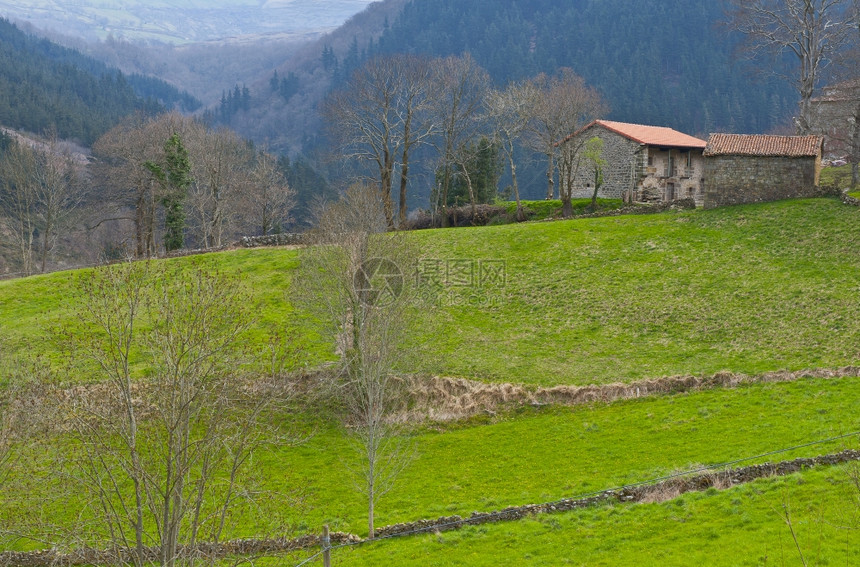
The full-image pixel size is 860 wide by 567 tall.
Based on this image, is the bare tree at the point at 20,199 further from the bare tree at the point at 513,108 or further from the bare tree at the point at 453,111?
the bare tree at the point at 513,108

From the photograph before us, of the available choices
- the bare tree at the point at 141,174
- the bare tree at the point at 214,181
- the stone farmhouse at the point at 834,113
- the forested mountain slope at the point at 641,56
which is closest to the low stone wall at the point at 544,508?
the bare tree at the point at 141,174

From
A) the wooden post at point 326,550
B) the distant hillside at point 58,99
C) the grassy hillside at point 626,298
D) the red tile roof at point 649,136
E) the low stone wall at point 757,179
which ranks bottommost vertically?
the wooden post at point 326,550

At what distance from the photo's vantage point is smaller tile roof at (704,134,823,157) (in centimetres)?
4144

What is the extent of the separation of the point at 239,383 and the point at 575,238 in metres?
31.2

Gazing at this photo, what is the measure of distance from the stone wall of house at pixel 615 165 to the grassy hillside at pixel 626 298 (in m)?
12.3

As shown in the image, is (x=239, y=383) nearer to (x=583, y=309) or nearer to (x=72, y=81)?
(x=583, y=309)

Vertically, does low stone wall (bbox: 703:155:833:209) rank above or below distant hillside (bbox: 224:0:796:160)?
below

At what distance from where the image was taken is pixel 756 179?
42.3 metres

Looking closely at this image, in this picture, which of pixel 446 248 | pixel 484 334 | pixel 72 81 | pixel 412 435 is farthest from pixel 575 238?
pixel 72 81

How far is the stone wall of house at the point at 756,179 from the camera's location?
41438mm

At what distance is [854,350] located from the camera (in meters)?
26.6

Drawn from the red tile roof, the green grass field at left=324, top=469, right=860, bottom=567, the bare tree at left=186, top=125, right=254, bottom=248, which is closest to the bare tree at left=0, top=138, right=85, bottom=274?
the bare tree at left=186, top=125, right=254, bottom=248

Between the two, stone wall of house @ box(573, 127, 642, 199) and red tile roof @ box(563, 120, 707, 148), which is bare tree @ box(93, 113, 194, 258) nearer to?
red tile roof @ box(563, 120, 707, 148)

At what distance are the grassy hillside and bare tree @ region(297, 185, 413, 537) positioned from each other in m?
2.42
